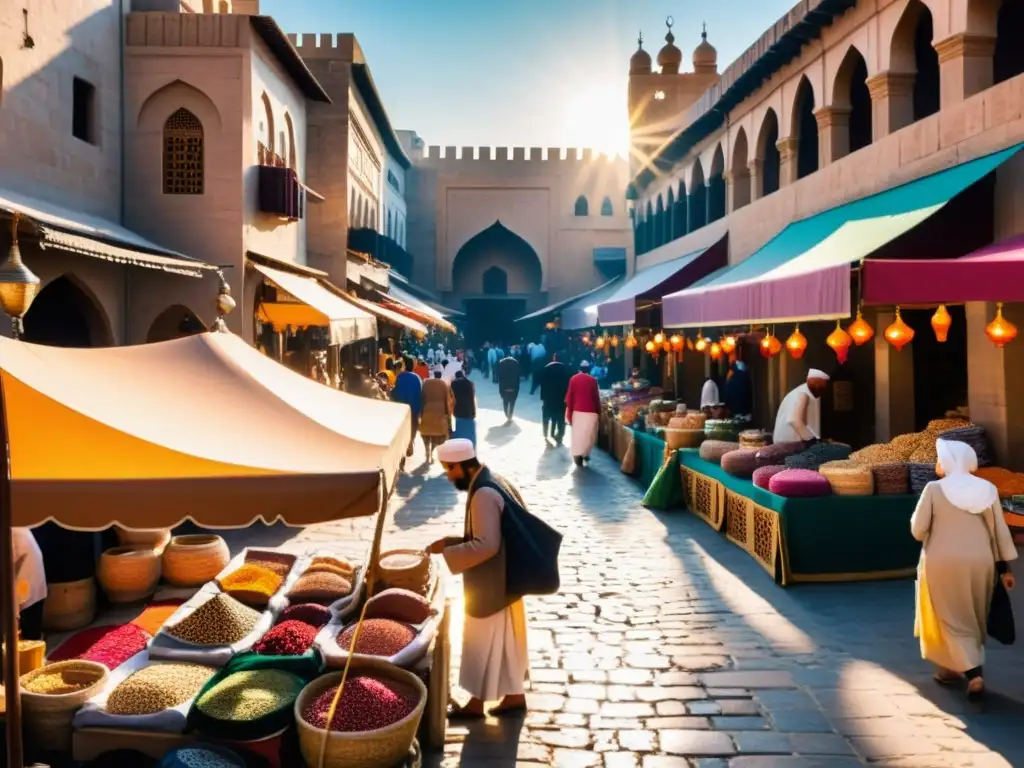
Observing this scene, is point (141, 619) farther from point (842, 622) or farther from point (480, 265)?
point (480, 265)

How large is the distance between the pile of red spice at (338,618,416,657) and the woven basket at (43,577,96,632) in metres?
2.55

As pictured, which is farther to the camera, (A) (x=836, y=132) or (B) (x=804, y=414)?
(A) (x=836, y=132)

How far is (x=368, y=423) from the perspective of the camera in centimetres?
462

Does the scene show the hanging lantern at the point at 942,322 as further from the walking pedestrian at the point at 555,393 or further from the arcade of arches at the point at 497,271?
the arcade of arches at the point at 497,271

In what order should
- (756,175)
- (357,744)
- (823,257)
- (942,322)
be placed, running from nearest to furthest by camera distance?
(357,744) < (942,322) < (823,257) < (756,175)

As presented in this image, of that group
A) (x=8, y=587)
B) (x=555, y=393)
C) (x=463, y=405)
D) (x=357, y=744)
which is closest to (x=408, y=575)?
(x=357, y=744)

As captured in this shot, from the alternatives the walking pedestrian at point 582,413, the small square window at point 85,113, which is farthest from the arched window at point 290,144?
the walking pedestrian at point 582,413

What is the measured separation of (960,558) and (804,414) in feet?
12.7

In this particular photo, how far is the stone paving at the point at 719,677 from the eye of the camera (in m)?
4.23

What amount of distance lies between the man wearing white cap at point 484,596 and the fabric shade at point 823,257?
3591mm

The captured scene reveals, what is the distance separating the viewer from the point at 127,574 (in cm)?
622

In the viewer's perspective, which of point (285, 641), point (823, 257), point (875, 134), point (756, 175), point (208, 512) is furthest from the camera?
point (756, 175)

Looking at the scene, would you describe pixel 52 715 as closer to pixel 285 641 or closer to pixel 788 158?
pixel 285 641

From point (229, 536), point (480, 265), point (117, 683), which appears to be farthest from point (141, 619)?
point (480, 265)
